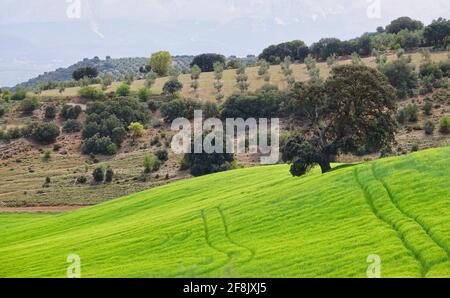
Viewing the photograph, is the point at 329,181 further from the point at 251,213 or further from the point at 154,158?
the point at 154,158

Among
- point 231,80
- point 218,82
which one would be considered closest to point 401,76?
point 231,80

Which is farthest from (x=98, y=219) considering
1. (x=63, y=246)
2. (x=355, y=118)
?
(x=355, y=118)

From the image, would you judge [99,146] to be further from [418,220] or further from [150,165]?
[418,220]

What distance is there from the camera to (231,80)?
169125mm

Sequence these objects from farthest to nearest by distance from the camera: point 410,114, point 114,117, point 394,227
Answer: point 114,117, point 410,114, point 394,227

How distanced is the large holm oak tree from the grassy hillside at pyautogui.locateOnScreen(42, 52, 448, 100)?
92517 millimetres

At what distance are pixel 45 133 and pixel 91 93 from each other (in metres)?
27.2

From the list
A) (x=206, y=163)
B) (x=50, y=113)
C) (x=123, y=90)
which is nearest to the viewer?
(x=206, y=163)

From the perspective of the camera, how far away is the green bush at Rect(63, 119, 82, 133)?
144 m

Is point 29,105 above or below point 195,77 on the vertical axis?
below

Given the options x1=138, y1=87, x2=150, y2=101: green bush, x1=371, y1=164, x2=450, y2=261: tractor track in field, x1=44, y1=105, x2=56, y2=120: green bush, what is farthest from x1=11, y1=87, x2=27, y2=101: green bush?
x1=371, y1=164, x2=450, y2=261: tractor track in field

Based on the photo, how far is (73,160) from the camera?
12812 cm
